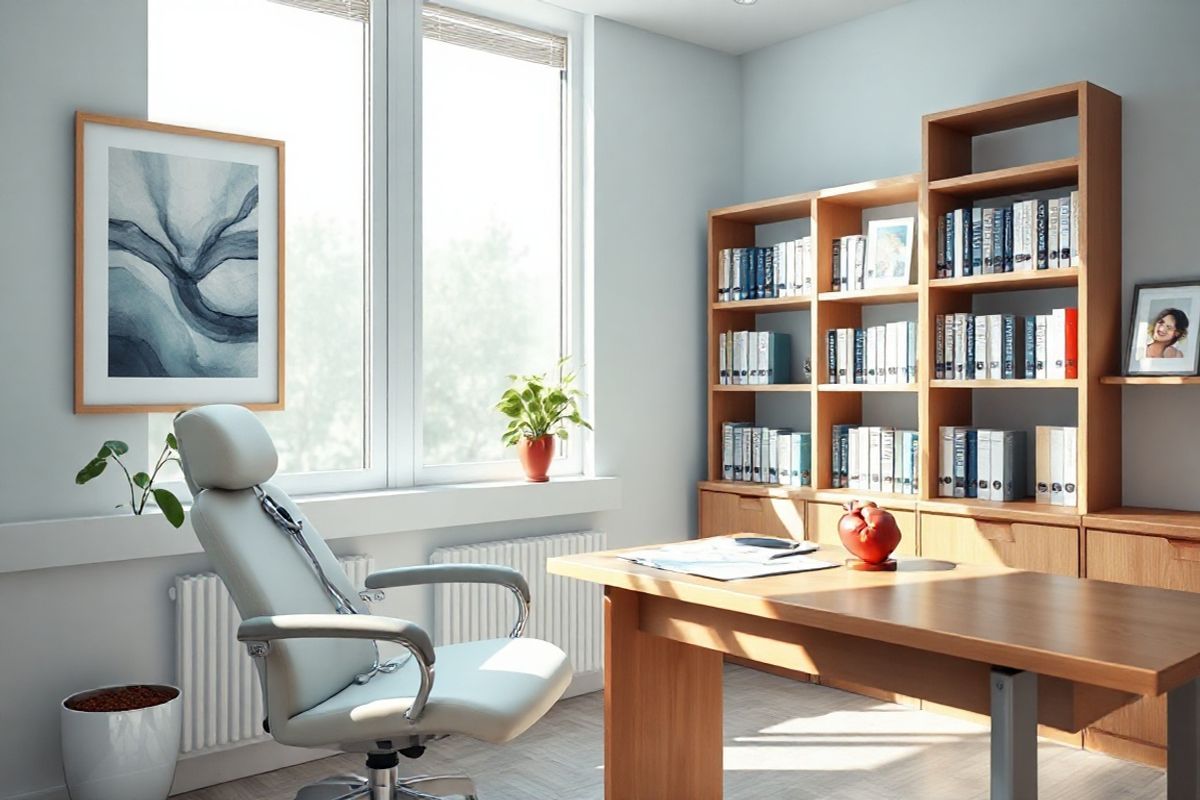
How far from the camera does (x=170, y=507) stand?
→ 9.95 feet

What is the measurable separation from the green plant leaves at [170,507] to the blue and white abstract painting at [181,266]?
500 mm

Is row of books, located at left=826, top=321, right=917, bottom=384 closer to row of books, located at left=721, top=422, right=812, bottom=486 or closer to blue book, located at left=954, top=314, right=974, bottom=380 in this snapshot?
blue book, located at left=954, top=314, right=974, bottom=380

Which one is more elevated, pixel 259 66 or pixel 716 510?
pixel 259 66

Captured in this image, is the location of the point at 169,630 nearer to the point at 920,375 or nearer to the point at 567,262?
the point at 567,262

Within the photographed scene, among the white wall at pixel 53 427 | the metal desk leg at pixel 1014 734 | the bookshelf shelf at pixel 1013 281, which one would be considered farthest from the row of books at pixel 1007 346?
the white wall at pixel 53 427

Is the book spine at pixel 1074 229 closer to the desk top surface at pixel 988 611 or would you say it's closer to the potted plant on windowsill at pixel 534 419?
the desk top surface at pixel 988 611

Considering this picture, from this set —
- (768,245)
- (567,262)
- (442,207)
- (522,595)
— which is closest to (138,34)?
(442,207)

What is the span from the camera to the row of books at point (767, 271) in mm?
4520

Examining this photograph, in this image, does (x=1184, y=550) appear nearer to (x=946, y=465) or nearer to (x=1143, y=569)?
(x=1143, y=569)

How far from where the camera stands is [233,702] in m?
3.38

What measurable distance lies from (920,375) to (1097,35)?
143 centimetres

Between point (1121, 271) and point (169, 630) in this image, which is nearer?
point (169, 630)

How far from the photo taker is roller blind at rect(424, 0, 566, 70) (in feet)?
13.5

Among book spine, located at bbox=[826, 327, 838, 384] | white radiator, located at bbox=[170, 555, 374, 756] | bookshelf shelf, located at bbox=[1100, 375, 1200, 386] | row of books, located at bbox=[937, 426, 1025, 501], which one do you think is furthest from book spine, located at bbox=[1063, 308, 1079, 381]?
white radiator, located at bbox=[170, 555, 374, 756]
